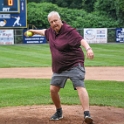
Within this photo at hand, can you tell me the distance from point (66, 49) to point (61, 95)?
3.56 meters

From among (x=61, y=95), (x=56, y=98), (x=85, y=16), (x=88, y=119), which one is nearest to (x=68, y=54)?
(x=56, y=98)

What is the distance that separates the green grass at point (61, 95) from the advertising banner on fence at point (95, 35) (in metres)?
24.2

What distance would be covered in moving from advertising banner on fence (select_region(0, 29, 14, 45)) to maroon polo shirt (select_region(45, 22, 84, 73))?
2849 centimetres

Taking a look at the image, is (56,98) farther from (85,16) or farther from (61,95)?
(85,16)

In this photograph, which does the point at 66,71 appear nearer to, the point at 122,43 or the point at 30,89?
the point at 30,89

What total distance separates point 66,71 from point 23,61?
1553cm

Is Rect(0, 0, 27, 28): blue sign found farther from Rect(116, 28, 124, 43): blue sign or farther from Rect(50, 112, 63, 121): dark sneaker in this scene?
Rect(116, 28, 124, 43): blue sign

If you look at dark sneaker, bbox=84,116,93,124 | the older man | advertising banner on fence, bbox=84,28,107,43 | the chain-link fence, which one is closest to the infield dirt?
dark sneaker, bbox=84,116,93,124

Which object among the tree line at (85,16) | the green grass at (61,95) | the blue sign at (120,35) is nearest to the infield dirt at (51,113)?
the green grass at (61,95)

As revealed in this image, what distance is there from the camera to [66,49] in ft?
22.9

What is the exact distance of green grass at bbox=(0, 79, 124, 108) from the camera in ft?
30.8

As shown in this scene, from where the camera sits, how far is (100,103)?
9250 millimetres

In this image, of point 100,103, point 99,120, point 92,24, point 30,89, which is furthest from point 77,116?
point 92,24

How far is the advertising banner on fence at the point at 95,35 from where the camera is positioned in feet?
122
